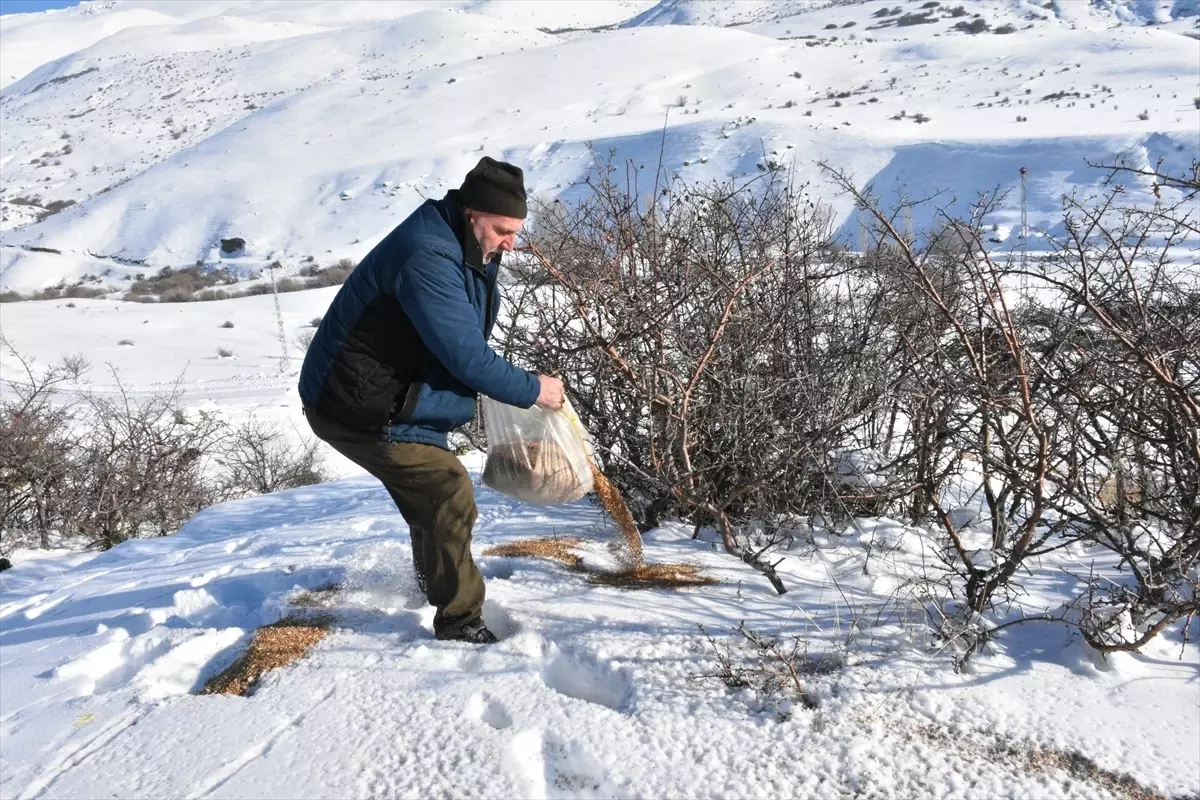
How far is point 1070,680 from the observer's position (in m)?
2.24

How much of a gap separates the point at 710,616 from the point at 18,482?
6.85m

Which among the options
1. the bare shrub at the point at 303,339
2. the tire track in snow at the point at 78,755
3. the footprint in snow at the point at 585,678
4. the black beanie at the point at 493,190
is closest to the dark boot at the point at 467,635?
the footprint in snow at the point at 585,678

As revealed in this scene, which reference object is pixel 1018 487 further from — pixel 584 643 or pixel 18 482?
pixel 18 482

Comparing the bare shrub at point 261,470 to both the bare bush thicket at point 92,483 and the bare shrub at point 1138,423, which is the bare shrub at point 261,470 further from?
the bare shrub at point 1138,423

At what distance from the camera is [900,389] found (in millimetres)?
3021

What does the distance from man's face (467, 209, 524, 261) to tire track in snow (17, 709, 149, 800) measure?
176cm

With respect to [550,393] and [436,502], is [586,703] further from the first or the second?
[550,393]

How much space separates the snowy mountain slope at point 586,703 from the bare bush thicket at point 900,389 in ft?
0.60

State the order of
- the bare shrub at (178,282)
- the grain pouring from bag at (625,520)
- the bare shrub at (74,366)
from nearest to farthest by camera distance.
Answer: the grain pouring from bag at (625,520), the bare shrub at (74,366), the bare shrub at (178,282)

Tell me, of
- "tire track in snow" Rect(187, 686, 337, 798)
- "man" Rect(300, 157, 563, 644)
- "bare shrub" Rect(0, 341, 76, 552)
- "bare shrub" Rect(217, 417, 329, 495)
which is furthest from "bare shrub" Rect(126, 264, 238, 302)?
"tire track in snow" Rect(187, 686, 337, 798)

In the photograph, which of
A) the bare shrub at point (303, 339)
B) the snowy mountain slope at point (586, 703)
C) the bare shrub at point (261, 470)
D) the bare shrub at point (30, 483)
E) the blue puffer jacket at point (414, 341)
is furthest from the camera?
the bare shrub at point (303, 339)

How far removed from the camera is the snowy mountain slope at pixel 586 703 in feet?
6.55

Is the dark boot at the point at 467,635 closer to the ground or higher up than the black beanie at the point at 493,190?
closer to the ground

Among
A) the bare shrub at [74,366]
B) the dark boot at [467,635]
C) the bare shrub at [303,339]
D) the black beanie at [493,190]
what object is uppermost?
the black beanie at [493,190]
